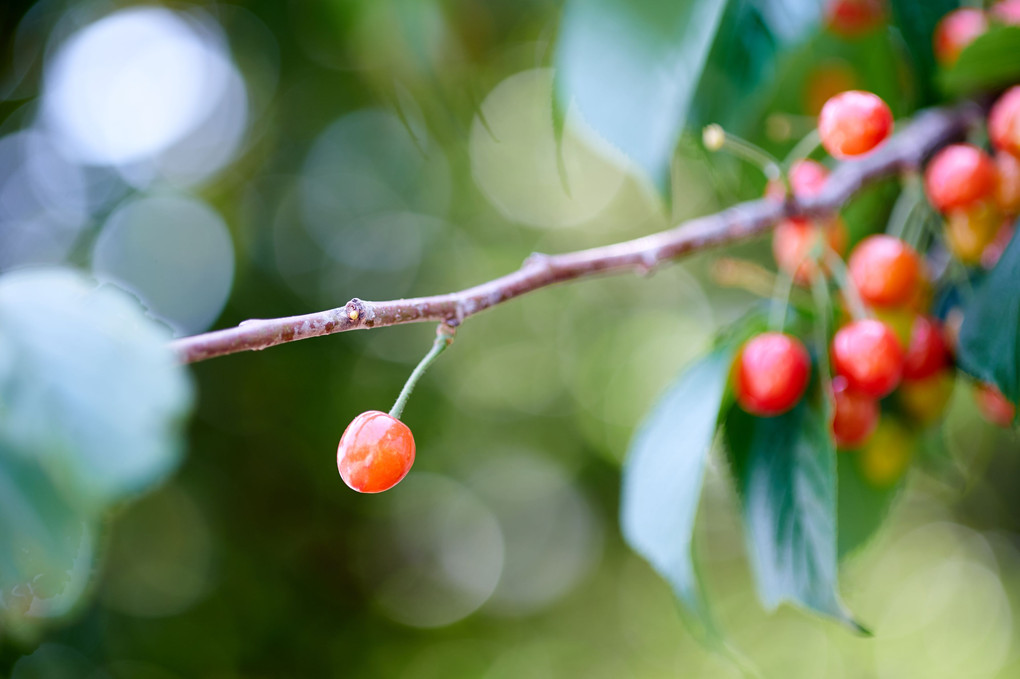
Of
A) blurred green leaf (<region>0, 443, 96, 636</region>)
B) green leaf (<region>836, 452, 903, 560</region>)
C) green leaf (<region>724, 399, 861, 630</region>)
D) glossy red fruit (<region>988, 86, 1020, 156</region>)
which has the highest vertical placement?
glossy red fruit (<region>988, 86, 1020, 156</region>)

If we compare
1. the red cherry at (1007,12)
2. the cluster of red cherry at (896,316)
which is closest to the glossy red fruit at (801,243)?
the cluster of red cherry at (896,316)

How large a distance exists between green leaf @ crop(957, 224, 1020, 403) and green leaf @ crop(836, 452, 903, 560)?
148 mm

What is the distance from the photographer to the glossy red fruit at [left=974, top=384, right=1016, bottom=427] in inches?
24.1

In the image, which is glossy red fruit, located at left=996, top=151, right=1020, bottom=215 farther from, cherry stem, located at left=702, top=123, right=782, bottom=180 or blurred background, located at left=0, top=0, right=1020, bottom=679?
blurred background, located at left=0, top=0, right=1020, bottom=679

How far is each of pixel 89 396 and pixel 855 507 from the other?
617 mm

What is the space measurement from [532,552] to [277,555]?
58.6 inches

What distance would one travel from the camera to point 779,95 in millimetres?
817

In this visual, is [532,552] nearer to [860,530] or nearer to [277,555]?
[277,555]

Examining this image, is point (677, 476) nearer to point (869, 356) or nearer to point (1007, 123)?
point (869, 356)

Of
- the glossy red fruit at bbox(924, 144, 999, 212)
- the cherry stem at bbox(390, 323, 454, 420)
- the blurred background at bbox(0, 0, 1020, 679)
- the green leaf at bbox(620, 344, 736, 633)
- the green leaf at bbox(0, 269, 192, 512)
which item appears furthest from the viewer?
the blurred background at bbox(0, 0, 1020, 679)

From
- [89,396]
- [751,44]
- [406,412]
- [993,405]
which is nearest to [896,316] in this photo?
[993,405]

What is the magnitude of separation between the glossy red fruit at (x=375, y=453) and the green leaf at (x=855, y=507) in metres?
0.45

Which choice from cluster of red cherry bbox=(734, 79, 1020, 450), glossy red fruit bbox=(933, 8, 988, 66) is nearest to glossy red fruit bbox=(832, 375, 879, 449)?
cluster of red cherry bbox=(734, 79, 1020, 450)

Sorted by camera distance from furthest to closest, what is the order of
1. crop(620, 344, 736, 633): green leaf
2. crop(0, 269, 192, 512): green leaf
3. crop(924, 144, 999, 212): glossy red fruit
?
crop(924, 144, 999, 212): glossy red fruit → crop(620, 344, 736, 633): green leaf → crop(0, 269, 192, 512): green leaf
